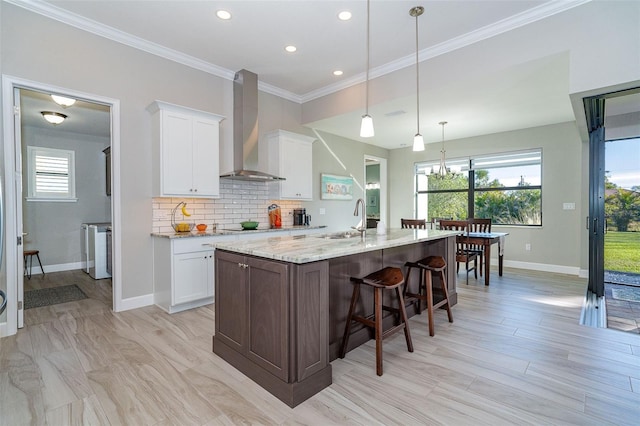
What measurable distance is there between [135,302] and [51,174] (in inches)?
157

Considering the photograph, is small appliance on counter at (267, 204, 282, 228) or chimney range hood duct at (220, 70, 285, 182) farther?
small appliance on counter at (267, 204, 282, 228)

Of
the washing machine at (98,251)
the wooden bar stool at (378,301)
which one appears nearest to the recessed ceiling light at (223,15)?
the wooden bar stool at (378,301)

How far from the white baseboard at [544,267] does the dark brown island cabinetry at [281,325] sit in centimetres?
540

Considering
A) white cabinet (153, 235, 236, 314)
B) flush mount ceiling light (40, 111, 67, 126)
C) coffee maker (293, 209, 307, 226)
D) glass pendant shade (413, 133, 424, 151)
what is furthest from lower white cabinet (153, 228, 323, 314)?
flush mount ceiling light (40, 111, 67, 126)

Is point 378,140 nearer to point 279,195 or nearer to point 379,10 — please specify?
point 279,195

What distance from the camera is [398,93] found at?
4031 millimetres

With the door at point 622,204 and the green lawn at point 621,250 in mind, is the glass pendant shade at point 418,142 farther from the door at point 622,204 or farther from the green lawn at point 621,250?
the green lawn at point 621,250

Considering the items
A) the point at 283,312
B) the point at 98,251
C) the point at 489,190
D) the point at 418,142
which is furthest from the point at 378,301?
the point at 489,190

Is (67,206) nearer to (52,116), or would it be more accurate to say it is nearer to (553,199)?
(52,116)

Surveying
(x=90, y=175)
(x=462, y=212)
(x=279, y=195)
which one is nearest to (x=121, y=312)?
(x=279, y=195)

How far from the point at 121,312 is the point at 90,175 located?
4.13m

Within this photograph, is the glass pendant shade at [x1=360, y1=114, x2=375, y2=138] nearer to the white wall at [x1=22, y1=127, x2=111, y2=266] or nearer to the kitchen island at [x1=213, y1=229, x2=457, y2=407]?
the kitchen island at [x1=213, y1=229, x2=457, y2=407]

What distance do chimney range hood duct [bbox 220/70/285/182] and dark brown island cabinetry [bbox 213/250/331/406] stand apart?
8.01ft

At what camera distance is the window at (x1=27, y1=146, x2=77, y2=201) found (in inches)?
218
